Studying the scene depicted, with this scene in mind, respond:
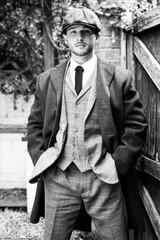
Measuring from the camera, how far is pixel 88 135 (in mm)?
2607

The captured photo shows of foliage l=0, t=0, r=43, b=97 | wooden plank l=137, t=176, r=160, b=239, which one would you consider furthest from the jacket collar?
foliage l=0, t=0, r=43, b=97

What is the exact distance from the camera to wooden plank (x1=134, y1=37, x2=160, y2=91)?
A: 2.67 m

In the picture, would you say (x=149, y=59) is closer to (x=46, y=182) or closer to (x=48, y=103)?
(x=48, y=103)

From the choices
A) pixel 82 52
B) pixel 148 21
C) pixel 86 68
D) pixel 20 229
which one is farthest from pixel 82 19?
pixel 20 229

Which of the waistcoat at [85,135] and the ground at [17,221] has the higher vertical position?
the waistcoat at [85,135]

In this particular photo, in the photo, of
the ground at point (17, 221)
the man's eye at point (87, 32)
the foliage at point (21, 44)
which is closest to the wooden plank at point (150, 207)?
the ground at point (17, 221)

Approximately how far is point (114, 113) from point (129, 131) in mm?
156

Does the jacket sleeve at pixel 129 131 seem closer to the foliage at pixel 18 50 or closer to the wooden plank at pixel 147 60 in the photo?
the wooden plank at pixel 147 60

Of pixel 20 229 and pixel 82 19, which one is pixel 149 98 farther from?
pixel 20 229

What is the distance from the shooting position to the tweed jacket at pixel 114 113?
2596 mm

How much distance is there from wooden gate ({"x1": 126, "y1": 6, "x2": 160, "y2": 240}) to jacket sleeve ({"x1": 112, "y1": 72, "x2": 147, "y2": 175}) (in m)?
0.17

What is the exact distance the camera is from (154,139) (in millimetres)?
2834

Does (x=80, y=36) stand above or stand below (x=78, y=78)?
above

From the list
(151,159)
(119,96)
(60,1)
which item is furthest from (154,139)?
(60,1)
